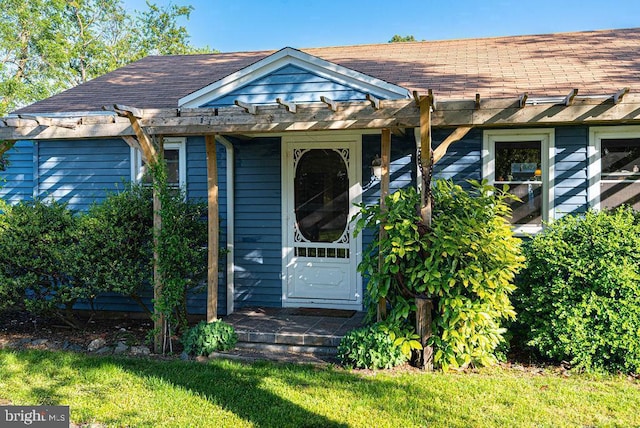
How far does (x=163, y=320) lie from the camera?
585 centimetres

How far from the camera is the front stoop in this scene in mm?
5672

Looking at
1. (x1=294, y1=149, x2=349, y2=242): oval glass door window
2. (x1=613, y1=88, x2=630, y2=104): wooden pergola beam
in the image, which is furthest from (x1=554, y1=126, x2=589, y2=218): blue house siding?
(x1=294, y1=149, x2=349, y2=242): oval glass door window

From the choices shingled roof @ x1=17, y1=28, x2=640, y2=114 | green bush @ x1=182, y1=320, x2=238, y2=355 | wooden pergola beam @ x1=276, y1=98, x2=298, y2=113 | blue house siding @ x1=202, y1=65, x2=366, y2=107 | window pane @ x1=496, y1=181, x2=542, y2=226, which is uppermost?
shingled roof @ x1=17, y1=28, x2=640, y2=114

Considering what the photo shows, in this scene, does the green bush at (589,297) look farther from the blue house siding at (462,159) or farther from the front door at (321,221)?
the front door at (321,221)

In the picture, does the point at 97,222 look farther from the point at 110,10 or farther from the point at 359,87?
the point at 110,10

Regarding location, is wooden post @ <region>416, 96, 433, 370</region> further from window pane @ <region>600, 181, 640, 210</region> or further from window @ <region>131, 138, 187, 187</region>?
window @ <region>131, 138, 187, 187</region>

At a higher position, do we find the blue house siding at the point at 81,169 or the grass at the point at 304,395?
the blue house siding at the point at 81,169

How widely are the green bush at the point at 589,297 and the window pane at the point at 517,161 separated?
1.36 meters

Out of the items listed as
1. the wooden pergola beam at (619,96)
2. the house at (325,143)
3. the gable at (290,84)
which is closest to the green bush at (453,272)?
the house at (325,143)

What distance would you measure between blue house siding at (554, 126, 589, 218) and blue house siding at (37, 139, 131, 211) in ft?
19.4

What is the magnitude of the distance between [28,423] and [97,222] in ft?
9.00

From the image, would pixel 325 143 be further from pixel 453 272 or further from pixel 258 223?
pixel 453 272

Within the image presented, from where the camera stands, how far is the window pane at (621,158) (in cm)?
642

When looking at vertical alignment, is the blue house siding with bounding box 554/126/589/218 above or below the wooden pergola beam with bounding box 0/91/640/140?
below
